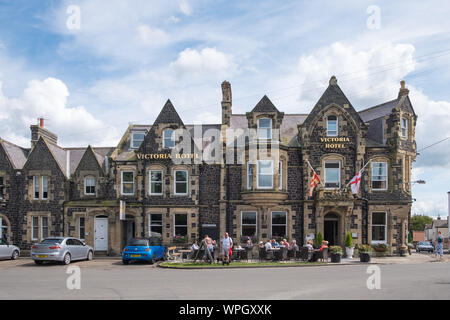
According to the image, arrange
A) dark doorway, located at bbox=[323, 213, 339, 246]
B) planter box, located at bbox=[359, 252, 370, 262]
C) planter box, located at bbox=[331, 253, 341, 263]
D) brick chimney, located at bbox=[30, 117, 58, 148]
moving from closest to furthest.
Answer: planter box, located at bbox=[331, 253, 341, 263], planter box, located at bbox=[359, 252, 370, 262], dark doorway, located at bbox=[323, 213, 339, 246], brick chimney, located at bbox=[30, 117, 58, 148]

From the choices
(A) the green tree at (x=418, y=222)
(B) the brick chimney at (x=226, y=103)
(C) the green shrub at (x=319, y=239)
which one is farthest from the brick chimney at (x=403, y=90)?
(A) the green tree at (x=418, y=222)

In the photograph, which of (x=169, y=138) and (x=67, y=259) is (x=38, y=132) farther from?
(x=67, y=259)

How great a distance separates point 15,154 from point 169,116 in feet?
42.1

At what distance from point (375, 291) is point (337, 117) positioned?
20355 millimetres

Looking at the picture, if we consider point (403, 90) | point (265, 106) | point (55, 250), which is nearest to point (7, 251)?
point (55, 250)

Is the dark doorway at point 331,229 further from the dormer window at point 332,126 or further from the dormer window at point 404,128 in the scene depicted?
the dormer window at point 404,128

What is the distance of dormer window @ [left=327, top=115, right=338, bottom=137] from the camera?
32.2m

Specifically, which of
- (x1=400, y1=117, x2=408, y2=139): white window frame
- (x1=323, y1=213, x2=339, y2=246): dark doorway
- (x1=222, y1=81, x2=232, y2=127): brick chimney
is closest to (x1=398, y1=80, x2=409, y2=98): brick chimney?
(x1=400, y1=117, x2=408, y2=139): white window frame

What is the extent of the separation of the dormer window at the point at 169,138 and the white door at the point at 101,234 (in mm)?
7140

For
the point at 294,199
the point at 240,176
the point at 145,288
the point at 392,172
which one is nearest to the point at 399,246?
the point at 392,172

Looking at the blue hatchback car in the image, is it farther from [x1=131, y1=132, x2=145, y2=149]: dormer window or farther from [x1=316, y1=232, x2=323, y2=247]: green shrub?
[x1=316, y1=232, x2=323, y2=247]: green shrub

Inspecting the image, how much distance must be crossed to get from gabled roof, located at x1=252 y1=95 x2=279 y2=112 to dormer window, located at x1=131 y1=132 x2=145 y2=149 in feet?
29.5

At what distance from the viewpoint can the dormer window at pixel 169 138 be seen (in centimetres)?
3284

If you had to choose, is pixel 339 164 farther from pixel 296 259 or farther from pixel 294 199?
pixel 296 259
